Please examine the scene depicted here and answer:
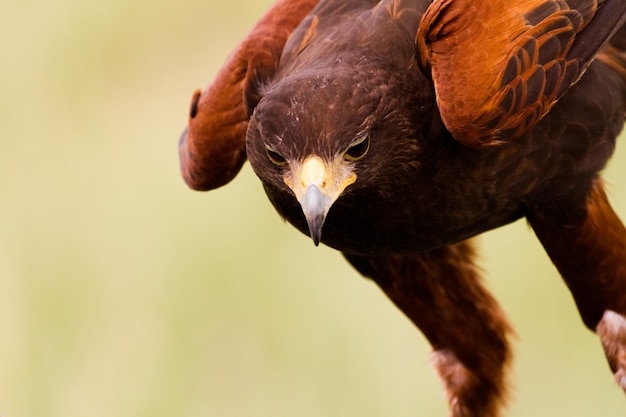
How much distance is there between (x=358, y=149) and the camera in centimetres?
534

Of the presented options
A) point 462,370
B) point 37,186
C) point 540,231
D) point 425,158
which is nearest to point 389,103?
point 425,158

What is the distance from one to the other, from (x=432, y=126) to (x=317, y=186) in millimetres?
643

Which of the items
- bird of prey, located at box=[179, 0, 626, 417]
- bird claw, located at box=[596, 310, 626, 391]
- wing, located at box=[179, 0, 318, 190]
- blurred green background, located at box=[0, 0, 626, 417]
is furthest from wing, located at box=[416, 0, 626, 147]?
blurred green background, located at box=[0, 0, 626, 417]

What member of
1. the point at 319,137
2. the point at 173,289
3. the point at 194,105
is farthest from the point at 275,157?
the point at 173,289

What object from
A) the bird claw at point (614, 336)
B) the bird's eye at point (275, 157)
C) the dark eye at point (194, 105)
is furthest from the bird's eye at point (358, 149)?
the bird claw at point (614, 336)

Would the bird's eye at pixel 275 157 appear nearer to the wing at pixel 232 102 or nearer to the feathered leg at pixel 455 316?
the wing at pixel 232 102

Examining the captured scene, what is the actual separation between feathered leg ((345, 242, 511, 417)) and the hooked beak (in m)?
1.34

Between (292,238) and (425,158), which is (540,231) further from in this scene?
(292,238)

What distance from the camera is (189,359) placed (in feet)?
24.3

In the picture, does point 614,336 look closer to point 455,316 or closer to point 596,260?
point 596,260

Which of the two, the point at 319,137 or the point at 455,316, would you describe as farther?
the point at 455,316

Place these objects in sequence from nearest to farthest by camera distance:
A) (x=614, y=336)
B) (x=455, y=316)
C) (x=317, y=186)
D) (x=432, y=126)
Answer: (x=317, y=186) → (x=432, y=126) → (x=614, y=336) → (x=455, y=316)

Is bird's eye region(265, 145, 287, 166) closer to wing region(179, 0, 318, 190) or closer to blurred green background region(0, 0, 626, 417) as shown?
wing region(179, 0, 318, 190)

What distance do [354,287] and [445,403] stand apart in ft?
3.15
